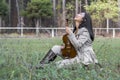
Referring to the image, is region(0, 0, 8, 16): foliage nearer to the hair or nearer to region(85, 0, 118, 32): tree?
region(85, 0, 118, 32): tree

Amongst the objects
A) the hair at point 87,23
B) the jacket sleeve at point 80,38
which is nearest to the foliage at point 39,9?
the hair at point 87,23

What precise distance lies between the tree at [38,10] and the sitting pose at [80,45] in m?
31.4

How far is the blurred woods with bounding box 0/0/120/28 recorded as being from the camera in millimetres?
39969

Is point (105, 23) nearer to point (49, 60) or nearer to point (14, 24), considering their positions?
point (14, 24)

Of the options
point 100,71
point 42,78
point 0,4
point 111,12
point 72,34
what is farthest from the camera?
point 111,12

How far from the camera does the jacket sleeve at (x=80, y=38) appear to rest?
7.40m

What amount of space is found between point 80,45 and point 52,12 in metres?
34.8

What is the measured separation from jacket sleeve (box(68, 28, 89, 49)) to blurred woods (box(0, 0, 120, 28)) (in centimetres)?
3154

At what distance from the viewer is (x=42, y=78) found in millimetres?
6031

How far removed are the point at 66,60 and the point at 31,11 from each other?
33.4m

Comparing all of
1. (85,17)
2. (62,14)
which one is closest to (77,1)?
(62,14)

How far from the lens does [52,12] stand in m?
42.1

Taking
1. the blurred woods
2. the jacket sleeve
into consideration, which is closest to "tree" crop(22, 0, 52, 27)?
the blurred woods

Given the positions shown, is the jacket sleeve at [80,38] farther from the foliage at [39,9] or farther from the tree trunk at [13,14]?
the tree trunk at [13,14]
